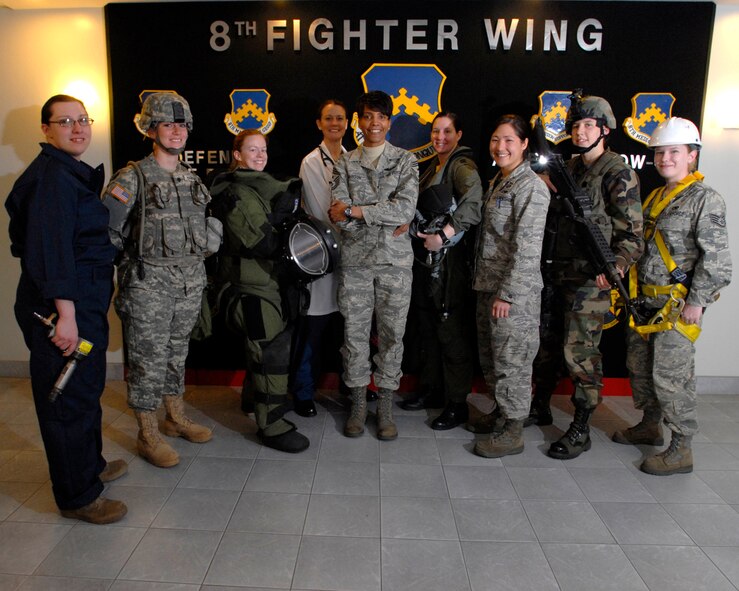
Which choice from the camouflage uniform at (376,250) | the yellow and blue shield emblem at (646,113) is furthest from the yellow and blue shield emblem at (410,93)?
the yellow and blue shield emblem at (646,113)

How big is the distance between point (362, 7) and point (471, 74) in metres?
0.81

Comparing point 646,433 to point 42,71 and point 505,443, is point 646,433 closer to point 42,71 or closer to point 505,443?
point 505,443

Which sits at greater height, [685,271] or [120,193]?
[120,193]

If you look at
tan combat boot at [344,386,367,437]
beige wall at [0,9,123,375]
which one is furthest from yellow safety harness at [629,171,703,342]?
beige wall at [0,9,123,375]

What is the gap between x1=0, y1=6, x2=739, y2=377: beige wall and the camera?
3.69 meters

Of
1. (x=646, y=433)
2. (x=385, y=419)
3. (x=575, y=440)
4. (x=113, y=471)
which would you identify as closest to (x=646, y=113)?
(x=646, y=433)

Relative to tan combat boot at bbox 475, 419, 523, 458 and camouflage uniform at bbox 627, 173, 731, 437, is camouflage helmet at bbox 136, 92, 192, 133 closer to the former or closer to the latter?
tan combat boot at bbox 475, 419, 523, 458

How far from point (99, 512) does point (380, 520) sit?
116cm

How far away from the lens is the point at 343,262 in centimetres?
309

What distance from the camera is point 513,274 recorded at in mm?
2785

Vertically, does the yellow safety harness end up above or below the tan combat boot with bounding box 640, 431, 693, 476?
above

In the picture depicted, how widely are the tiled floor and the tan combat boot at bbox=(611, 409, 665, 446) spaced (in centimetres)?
7

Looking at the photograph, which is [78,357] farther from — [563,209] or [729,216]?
[729,216]

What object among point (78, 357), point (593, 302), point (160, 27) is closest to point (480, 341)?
point (593, 302)
